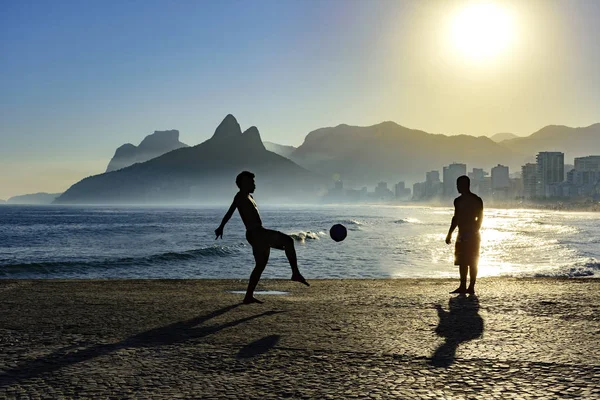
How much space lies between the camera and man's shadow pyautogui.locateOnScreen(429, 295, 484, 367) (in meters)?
5.82

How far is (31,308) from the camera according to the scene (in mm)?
9258

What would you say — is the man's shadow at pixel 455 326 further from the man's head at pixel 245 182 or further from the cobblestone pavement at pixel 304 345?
the man's head at pixel 245 182

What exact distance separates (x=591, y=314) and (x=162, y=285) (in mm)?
8545

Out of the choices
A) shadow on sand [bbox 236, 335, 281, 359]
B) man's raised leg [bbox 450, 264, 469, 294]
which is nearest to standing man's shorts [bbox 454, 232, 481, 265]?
man's raised leg [bbox 450, 264, 469, 294]

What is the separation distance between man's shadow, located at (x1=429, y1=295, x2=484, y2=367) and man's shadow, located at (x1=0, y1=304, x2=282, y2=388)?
8.25 ft

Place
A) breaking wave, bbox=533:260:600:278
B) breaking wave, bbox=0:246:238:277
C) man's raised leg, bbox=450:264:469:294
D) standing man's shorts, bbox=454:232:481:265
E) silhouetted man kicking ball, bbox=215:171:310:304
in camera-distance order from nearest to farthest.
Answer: silhouetted man kicking ball, bbox=215:171:310:304 → standing man's shorts, bbox=454:232:481:265 → man's raised leg, bbox=450:264:469:294 → breaking wave, bbox=533:260:600:278 → breaking wave, bbox=0:246:238:277

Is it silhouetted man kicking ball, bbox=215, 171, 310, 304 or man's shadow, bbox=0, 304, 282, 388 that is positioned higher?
silhouetted man kicking ball, bbox=215, 171, 310, 304

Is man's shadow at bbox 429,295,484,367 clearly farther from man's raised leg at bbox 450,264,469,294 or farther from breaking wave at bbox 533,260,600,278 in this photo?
breaking wave at bbox 533,260,600,278

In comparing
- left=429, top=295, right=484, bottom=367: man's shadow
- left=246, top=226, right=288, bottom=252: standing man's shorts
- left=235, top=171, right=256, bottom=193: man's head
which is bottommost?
left=429, top=295, right=484, bottom=367: man's shadow

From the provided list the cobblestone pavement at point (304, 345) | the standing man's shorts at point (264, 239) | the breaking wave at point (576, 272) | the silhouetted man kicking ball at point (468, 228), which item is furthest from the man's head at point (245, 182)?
the breaking wave at point (576, 272)

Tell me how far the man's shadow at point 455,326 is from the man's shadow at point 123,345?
2514mm

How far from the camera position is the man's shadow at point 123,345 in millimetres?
5227

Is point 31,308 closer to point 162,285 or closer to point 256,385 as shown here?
point 162,285

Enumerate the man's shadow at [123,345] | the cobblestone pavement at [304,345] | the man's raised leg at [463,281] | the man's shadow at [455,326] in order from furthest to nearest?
1. the man's raised leg at [463,281]
2. the man's shadow at [455,326]
3. the man's shadow at [123,345]
4. the cobblestone pavement at [304,345]
